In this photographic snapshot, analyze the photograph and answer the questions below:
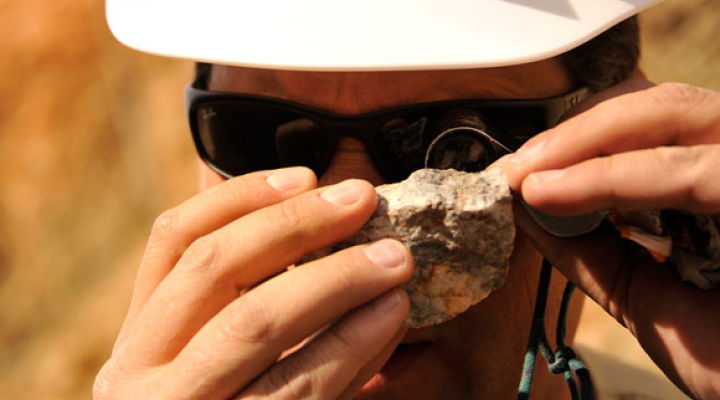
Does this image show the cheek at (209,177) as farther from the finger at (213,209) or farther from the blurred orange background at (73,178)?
the blurred orange background at (73,178)

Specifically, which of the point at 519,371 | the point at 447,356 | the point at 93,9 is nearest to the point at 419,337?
the point at 447,356

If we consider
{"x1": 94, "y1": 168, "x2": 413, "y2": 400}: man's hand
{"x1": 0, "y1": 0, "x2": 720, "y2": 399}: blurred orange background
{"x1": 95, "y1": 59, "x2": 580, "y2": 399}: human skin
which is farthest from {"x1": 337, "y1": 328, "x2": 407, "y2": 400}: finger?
{"x1": 0, "y1": 0, "x2": 720, "y2": 399}: blurred orange background

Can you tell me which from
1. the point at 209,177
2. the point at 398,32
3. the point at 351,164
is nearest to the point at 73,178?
the point at 209,177

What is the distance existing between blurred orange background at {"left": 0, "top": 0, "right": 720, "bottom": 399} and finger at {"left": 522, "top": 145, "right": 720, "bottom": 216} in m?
4.20

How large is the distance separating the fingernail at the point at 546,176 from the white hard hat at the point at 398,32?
365mm

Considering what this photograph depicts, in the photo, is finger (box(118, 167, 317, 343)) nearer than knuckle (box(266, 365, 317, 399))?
No

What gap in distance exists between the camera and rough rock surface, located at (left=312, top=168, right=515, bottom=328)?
1186 mm

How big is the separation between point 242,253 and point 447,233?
0.40 m

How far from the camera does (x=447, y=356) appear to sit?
1.76 metres

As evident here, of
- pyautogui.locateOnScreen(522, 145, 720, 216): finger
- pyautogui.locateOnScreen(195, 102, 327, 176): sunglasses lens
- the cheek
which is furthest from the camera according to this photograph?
the cheek

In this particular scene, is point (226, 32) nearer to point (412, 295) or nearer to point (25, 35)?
point (412, 295)

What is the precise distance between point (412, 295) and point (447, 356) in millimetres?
579

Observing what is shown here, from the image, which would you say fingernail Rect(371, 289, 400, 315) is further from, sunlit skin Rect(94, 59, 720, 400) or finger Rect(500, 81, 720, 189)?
finger Rect(500, 81, 720, 189)

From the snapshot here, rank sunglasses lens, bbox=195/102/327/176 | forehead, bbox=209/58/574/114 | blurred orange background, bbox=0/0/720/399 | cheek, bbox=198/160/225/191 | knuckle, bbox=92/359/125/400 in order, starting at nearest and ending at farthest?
1. knuckle, bbox=92/359/125/400
2. forehead, bbox=209/58/574/114
3. sunglasses lens, bbox=195/102/327/176
4. cheek, bbox=198/160/225/191
5. blurred orange background, bbox=0/0/720/399
